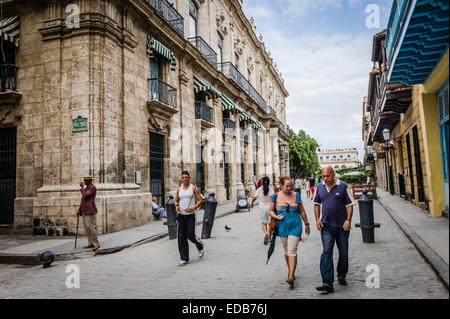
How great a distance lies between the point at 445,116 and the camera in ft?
17.5

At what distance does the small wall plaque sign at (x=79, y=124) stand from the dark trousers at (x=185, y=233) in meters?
5.18

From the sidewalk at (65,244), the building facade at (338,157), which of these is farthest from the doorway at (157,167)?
the building facade at (338,157)

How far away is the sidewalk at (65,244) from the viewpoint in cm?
685

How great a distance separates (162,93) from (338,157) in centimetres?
10602

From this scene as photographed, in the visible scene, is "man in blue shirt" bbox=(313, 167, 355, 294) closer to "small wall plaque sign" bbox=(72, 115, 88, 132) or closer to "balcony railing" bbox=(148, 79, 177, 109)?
"small wall plaque sign" bbox=(72, 115, 88, 132)

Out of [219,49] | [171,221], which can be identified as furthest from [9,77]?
[219,49]

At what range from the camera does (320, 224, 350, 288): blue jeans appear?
3975 mm

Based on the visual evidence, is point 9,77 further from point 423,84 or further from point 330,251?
point 423,84

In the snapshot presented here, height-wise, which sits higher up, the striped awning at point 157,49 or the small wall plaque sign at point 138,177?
the striped awning at point 157,49

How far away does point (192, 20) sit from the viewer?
57.3 feet

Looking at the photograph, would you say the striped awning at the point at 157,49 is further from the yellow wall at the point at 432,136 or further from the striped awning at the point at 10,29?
the yellow wall at the point at 432,136

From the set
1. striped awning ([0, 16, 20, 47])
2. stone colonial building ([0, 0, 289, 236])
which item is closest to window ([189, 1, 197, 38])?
stone colonial building ([0, 0, 289, 236])

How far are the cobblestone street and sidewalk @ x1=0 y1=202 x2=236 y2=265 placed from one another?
12.1 inches
